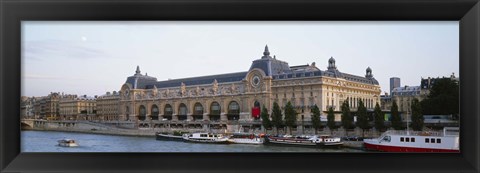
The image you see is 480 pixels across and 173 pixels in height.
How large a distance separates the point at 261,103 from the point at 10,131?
13.6 feet

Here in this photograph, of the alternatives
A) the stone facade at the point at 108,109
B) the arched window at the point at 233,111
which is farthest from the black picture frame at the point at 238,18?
the arched window at the point at 233,111

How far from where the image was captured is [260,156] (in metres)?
2.32

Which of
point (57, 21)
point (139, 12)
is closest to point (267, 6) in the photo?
point (139, 12)

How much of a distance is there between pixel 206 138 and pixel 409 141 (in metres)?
2.60

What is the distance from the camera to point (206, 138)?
19.1ft

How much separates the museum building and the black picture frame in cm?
202

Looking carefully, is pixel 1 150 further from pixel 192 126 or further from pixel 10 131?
pixel 192 126

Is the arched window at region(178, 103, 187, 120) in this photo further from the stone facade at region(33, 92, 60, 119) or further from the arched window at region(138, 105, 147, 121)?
the stone facade at region(33, 92, 60, 119)

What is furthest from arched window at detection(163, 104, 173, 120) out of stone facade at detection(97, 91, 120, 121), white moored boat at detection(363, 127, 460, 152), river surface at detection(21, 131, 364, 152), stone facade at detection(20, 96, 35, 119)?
stone facade at detection(20, 96, 35, 119)

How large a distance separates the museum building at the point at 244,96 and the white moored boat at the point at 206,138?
0.78ft

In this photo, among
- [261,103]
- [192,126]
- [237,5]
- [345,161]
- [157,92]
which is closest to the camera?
[237,5]

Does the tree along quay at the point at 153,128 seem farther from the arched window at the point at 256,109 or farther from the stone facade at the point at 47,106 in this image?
the arched window at the point at 256,109

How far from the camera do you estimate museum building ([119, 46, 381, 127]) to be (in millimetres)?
4781

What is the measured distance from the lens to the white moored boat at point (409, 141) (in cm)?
315
